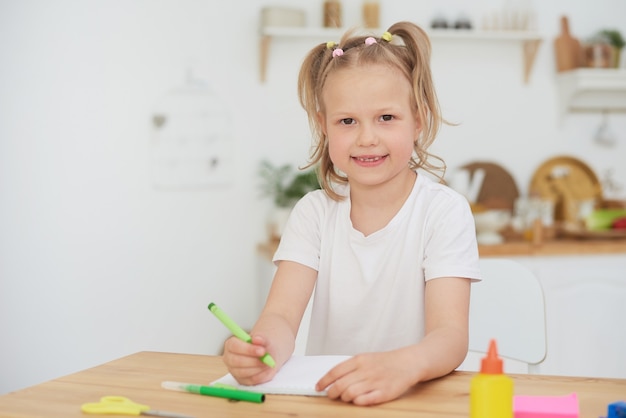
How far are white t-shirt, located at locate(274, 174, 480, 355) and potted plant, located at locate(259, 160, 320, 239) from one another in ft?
5.51

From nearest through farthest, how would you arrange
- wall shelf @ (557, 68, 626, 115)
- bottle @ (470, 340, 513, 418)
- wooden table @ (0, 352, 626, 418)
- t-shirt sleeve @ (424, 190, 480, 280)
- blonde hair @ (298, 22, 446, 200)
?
bottle @ (470, 340, 513, 418)
wooden table @ (0, 352, 626, 418)
t-shirt sleeve @ (424, 190, 480, 280)
blonde hair @ (298, 22, 446, 200)
wall shelf @ (557, 68, 626, 115)

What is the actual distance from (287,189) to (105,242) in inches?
28.5

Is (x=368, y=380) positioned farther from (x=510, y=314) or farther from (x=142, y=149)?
(x=142, y=149)

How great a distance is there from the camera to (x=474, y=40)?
3.51 metres

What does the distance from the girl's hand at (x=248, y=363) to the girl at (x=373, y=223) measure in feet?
0.56

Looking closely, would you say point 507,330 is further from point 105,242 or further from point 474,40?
point 474,40

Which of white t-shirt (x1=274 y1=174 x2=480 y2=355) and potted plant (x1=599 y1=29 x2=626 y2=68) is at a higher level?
potted plant (x1=599 y1=29 x2=626 y2=68)

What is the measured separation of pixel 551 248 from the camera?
309 centimetres

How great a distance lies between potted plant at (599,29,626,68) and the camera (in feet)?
11.4

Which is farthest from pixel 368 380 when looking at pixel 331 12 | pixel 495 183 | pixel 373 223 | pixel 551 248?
pixel 495 183

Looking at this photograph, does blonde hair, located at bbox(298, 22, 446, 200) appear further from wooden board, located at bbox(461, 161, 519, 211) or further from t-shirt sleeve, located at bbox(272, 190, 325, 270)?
wooden board, located at bbox(461, 161, 519, 211)

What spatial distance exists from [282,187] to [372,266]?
1.87 m

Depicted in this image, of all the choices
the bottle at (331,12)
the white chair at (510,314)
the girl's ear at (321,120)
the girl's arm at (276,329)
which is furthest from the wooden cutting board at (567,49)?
the girl's arm at (276,329)

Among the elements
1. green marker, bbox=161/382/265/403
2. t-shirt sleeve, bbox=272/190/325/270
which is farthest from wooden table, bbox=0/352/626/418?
t-shirt sleeve, bbox=272/190/325/270
